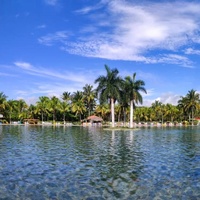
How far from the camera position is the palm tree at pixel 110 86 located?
69.3m

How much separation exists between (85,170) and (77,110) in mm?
98161

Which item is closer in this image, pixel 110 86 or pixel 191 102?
pixel 110 86

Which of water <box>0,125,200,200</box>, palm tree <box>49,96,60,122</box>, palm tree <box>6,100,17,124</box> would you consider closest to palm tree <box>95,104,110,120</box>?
palm tree <box>49,96,60,122</box>

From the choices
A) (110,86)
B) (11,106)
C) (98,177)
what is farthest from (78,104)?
(98,177)

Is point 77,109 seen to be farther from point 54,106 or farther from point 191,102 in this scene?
point 191,102

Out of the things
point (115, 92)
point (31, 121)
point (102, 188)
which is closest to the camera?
point (102, 188)

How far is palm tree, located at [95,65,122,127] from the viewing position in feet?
227

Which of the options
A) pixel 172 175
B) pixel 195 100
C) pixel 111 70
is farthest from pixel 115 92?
pixel 195 100

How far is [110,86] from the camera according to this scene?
2736 inches

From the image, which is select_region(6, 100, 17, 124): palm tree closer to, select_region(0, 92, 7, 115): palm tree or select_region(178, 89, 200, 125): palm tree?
select_region(0, 92, 7, 115): palm tree

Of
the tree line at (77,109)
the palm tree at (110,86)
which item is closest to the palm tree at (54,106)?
the tree line at (77,109)

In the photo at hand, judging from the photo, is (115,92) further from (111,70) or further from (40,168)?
(40,168)

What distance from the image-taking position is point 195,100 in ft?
422

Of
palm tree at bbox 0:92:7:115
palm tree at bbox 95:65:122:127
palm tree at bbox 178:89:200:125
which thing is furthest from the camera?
palm tree at bbox 178:89:200:125
